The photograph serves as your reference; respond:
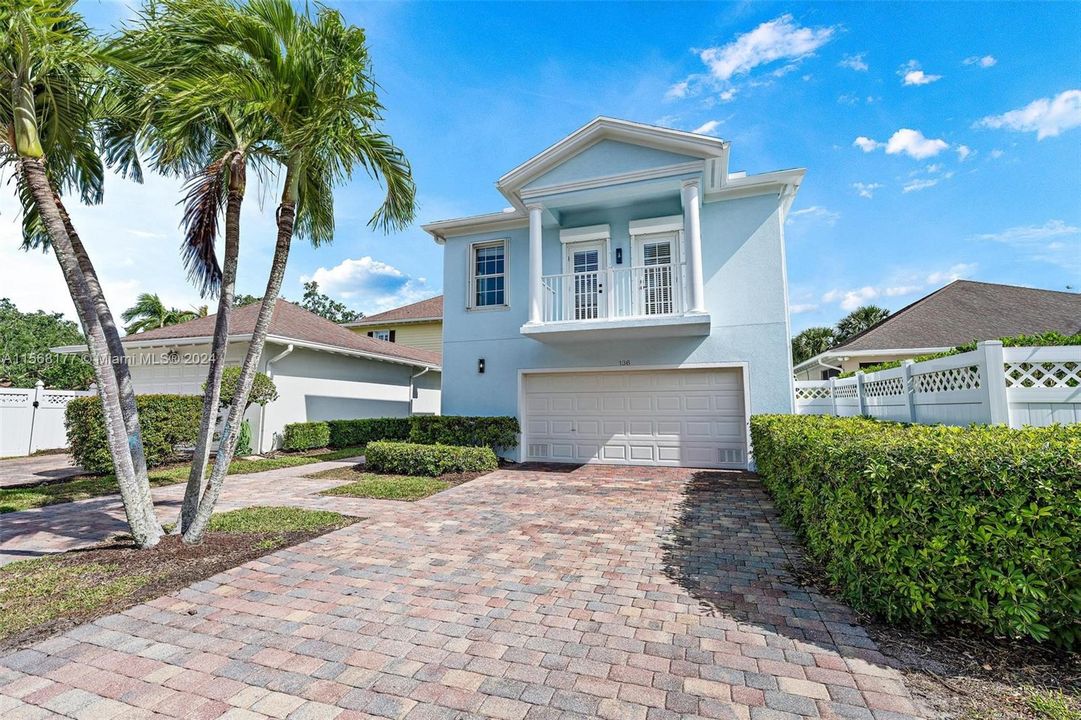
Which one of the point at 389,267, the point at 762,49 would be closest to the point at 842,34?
the point at 762,49

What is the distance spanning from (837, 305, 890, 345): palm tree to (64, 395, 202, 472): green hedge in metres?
27.1

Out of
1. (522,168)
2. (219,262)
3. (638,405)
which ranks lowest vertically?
(638,405)

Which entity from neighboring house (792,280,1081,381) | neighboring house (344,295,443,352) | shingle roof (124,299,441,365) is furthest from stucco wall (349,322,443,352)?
neighboring house (792,280,1081,381)

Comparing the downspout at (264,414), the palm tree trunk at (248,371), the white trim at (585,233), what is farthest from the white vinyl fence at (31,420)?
the white trim at (585,233)

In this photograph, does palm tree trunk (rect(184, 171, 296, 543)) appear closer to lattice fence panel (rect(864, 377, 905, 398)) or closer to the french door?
the french door

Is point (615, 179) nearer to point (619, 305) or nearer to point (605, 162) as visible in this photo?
point (605, 162)

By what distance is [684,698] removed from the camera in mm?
2389

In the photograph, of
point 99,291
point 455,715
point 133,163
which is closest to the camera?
point 455,715

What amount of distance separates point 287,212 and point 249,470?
718 centimetres

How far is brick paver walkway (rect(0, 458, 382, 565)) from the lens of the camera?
508 centimetres

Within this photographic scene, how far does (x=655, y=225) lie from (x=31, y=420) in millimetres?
17621

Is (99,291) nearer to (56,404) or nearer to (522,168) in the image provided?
(522,168)

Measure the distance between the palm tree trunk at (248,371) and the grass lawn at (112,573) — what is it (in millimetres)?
337

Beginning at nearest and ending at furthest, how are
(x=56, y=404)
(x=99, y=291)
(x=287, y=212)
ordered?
(x=99, y=291), (x=287, y=212), (x=56, y=404)
